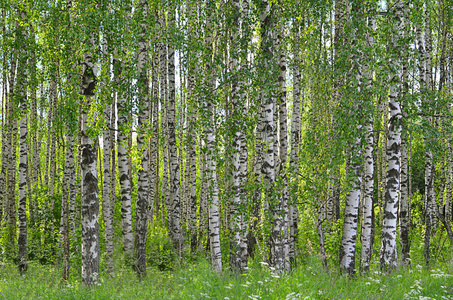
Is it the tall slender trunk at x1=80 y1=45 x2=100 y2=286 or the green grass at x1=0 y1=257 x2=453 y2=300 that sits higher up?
the tall slender trunk at x1=80 y1=45 x2=100 y2=286

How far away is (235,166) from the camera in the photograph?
7996 mm

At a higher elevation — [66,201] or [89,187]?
[89,187]

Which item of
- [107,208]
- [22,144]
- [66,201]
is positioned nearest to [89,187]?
[66,201]

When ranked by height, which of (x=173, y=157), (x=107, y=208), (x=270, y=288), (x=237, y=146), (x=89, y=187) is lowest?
(x=270, y=288)

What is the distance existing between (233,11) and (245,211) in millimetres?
4159

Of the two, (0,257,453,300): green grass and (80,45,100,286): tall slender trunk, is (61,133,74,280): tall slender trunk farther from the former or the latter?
(80,45,100,286): tall slender trunk

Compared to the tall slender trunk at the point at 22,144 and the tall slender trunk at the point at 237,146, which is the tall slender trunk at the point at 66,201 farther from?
the tall slender trunk at the point at 237,146

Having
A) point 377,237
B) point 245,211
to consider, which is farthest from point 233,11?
point 377,237

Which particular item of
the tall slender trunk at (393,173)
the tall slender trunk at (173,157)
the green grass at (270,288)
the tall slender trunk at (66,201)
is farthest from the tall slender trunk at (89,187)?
the tall slender trunk at (393,173)

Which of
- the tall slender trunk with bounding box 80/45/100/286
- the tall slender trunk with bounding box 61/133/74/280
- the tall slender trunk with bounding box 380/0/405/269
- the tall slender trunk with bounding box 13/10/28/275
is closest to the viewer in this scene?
the tall slender trunk with bounding box 80/45/100/286

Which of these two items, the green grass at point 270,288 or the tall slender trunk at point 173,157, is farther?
the tall slender trunk at point 173,157

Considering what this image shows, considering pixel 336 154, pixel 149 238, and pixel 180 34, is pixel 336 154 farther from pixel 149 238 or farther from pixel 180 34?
pixel 149 238

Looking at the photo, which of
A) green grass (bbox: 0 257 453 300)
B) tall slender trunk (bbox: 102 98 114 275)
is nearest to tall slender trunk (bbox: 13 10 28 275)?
tall slender trunk (bbox: 102 98 114 275)

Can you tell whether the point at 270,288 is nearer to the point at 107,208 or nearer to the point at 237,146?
the point at 237,146
